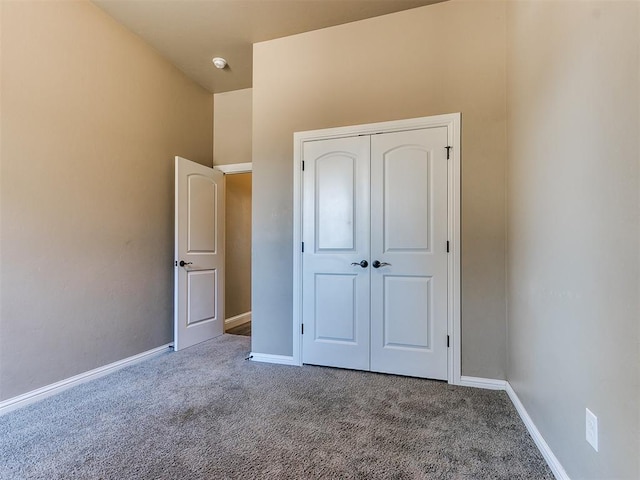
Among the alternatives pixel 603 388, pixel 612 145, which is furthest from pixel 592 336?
pixel 612 145

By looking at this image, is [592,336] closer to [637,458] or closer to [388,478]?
[637,458]

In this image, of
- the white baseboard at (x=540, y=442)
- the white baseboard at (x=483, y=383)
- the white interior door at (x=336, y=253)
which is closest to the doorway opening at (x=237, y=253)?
the white interior door at (x=336, y=253)

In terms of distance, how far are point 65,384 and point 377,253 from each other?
2.57 m

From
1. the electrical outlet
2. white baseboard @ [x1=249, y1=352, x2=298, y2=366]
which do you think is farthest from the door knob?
the electrical outlet

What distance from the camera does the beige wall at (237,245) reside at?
4645 mm

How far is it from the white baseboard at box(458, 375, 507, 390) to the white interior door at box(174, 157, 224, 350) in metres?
2.67

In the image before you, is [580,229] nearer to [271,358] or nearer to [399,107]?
[399,107]

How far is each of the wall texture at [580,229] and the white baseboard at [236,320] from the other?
3.47 metres

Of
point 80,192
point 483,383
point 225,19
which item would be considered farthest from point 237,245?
point 483,383

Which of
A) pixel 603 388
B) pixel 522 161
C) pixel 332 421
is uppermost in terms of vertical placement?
pixel 522 161

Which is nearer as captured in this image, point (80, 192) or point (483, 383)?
point (483, 383)

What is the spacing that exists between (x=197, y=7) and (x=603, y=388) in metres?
3.42

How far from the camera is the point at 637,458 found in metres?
0.94

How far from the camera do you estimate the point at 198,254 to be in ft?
12.1
